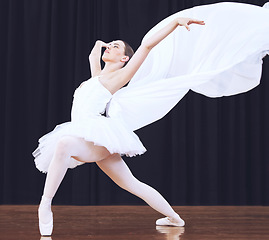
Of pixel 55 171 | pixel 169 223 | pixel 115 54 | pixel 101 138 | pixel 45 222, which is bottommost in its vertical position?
pixel 169 223

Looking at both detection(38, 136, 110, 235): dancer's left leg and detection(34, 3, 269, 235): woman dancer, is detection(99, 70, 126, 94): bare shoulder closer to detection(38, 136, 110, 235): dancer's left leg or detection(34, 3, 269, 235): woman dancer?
detection(34, 3, 269, 235): woman dancer

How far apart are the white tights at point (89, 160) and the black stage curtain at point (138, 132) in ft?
6.10

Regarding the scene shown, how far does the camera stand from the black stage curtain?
4.15m

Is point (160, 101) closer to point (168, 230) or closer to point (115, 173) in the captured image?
point (115, 173)

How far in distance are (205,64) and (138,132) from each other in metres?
1.93

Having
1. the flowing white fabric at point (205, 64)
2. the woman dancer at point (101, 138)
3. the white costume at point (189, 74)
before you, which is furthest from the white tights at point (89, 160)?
the flowing white fabric at point (205, 64)

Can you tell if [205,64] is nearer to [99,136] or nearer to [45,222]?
[99,136]

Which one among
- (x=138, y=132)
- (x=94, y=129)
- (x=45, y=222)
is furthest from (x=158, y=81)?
(x=138, y=132)

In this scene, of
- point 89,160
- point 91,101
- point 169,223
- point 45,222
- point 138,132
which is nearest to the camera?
point 45,222

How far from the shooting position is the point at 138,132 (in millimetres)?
4199

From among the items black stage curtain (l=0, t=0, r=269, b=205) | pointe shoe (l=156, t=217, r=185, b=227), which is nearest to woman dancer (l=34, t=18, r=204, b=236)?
pointe shoe (l=156, t=217, r=185, b=227)

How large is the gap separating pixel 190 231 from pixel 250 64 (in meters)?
0.91

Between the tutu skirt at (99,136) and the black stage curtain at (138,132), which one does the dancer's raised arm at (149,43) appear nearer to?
the tutu skirt at (99,136)

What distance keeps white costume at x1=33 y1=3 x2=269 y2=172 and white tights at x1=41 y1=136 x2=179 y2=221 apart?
0.12 metres
